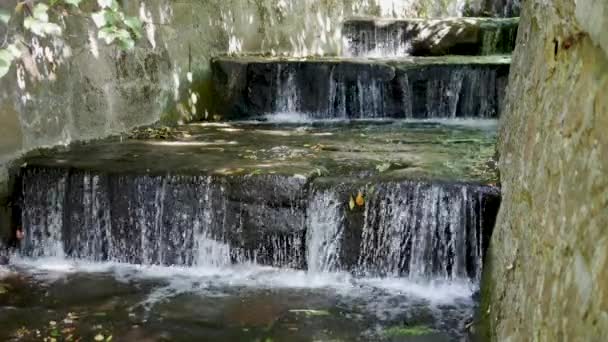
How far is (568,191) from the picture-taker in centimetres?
184

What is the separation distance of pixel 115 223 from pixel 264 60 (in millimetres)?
3516

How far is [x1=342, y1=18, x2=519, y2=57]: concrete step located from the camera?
9.26 meters

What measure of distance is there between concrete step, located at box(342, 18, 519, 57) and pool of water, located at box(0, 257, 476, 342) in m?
5.96

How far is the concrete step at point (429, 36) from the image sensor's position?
9.26 m

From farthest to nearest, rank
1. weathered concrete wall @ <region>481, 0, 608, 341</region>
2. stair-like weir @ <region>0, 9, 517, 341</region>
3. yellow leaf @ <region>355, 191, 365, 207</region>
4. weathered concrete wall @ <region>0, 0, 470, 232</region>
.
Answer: weathered concrete wall @ <region>0, 0, 470, 232</region> < yellow leaf @ <region>355, 191, 365, 207</region> < stair-like weir @ <region>0, 9, 517, 341</region> < weathered concrete wall @ <region>481, 0, 608, 341</region>

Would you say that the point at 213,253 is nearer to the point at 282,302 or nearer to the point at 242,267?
the point at 242,267

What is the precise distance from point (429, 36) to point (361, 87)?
278 centimetres

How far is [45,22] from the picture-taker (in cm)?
421

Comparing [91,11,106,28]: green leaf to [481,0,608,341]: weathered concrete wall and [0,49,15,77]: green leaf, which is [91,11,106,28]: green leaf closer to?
[0,49,15,77]: green leaf

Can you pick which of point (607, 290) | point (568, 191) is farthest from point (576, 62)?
point (607, 290)

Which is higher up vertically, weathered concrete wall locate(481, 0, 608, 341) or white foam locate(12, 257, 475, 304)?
weathered concrete wall locate(481, 0, 608, 341)

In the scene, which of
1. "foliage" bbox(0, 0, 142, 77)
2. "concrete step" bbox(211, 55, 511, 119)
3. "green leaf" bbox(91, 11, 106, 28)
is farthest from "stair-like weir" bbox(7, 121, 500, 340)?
"concrete step" bbox(211, 55, 511, 119)

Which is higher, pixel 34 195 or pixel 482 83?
pixel 482 83

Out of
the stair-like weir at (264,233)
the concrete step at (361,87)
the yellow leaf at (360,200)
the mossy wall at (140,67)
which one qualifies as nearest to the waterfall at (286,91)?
the concrete step at (361,87)
